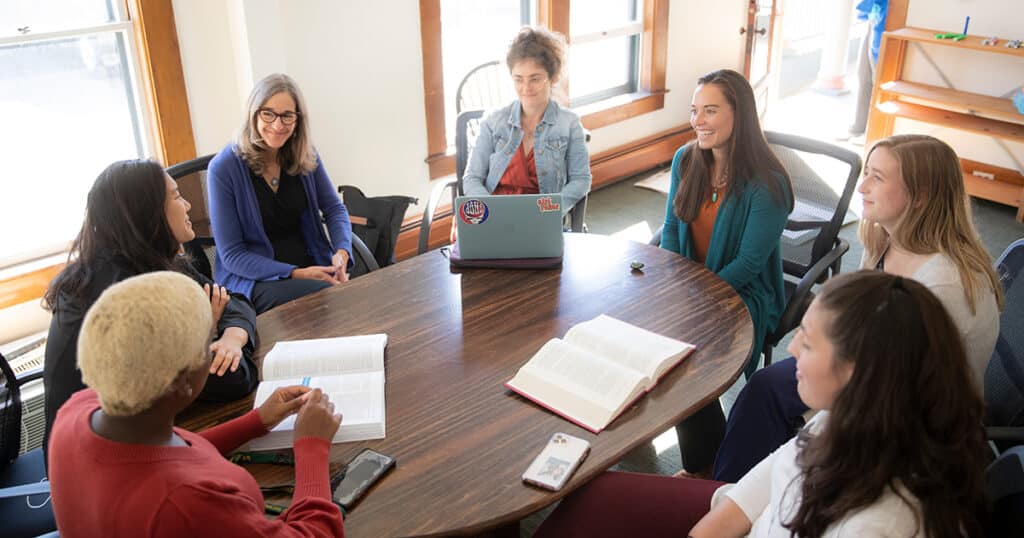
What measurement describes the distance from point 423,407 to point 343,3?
2.34 meters

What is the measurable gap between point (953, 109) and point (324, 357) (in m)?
4.26

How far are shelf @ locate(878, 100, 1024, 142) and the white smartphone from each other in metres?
3.94

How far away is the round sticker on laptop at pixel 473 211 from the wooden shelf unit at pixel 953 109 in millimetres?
3464

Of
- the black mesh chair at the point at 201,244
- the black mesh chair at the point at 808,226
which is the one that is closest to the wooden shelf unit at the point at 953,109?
the black mesh chair at the point at 808,226

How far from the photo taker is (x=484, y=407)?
191 cm

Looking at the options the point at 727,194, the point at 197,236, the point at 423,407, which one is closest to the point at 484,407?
the point at 423,407

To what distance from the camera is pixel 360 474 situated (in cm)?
168

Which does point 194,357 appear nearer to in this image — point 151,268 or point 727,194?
point 151,268

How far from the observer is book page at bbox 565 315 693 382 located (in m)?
2.01

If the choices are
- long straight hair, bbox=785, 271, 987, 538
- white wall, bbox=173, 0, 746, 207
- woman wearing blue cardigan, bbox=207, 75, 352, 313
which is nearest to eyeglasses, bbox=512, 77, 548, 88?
woman wearing blue cardigan, bbox=207, 75, 352, 313

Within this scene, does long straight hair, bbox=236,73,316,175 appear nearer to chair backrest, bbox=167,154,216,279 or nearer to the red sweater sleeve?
chair backrest, bbox=167,154,216,279

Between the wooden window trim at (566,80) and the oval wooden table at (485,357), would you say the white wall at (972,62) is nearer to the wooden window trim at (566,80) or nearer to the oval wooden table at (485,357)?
the wooden window trim at (566,80)

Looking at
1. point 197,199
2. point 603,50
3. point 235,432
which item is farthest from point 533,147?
point 603,50

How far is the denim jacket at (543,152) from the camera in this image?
3.30 meters
